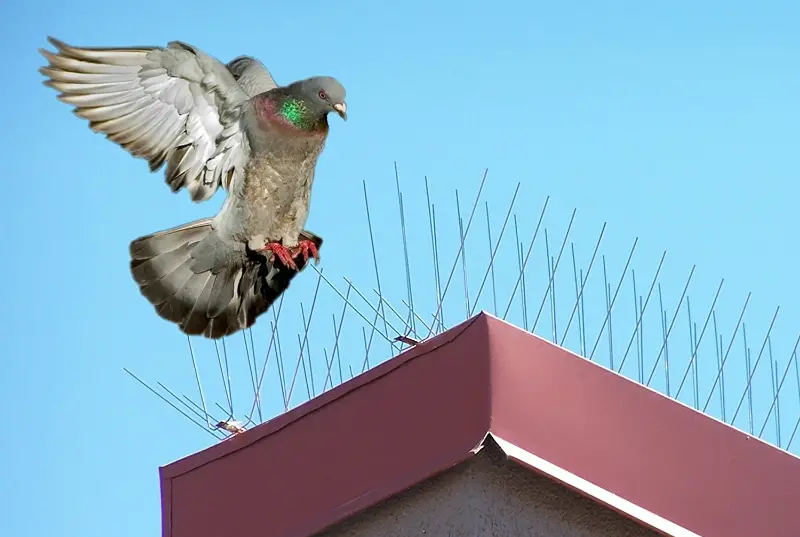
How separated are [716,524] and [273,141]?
3.62 m

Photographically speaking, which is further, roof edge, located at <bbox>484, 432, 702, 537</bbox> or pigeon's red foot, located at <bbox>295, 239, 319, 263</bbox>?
pigeon's red foot, located at <bbox>295, 239, 319, 263</bbox>

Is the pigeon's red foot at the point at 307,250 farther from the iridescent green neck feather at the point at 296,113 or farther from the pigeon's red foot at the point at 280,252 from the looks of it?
the iridescent green neck feather at the point at 296,113

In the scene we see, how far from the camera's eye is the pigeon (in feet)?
27.4

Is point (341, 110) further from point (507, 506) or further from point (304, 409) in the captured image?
point (507, 506)

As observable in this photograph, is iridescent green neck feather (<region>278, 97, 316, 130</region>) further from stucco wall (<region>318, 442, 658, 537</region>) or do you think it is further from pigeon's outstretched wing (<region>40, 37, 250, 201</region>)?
stucco wall (<region>318, 442, 658, 537</region>)

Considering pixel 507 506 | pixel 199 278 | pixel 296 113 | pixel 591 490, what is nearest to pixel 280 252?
pixel 199 278

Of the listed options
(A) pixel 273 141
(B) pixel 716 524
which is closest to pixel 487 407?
(B) pixel 716 524

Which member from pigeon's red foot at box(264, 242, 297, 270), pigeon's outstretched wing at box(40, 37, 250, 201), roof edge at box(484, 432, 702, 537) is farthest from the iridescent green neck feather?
roof edge at box(484, 432, 702, 537)

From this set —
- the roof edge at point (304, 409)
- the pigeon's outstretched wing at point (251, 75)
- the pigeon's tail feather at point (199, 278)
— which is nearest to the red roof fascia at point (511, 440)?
the roof edge at point (304, 409)

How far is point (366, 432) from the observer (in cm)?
627

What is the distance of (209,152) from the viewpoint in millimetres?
8516

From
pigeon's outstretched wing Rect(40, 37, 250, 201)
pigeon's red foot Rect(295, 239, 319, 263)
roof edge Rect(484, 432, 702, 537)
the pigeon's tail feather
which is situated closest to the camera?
roof edge Rect(484, 432, 702, 537)

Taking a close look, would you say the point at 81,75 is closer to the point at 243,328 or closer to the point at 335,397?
the point at 243,328

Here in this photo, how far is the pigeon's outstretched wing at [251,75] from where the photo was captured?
29.1ft
